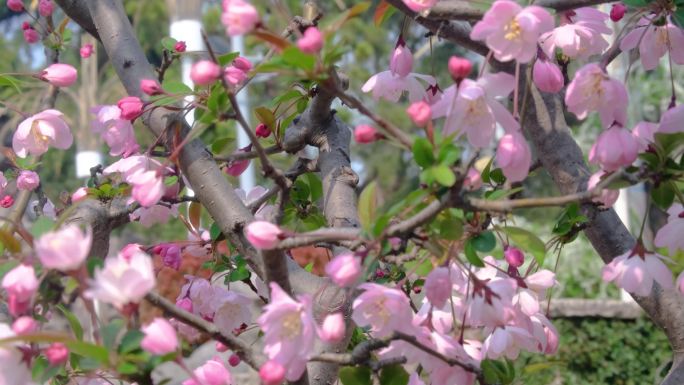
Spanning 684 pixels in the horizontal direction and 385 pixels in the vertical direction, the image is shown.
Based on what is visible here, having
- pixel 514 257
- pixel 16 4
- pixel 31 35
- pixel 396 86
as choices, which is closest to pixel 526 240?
pixel 514 257

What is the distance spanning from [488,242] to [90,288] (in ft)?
1.30

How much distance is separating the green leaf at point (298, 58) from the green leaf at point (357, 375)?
330 mm

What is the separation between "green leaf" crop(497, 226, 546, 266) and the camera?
0.99 metres

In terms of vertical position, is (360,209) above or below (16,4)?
above

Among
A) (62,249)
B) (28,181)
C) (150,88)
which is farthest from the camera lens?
(28,181)

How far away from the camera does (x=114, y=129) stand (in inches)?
48.6

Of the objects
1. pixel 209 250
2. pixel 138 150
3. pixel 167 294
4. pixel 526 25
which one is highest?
pixel 526 25

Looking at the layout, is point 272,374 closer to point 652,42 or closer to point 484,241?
point 484,241

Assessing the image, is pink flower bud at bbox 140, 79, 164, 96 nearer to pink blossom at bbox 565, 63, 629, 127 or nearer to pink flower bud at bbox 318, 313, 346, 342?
pink flower bud at bbox 318, 313, 346, 342

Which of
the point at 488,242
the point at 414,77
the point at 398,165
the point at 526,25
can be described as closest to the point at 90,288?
the point at 488,242

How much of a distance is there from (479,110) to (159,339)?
40cm

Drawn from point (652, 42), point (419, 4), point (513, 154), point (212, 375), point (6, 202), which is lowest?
point (6, 202)

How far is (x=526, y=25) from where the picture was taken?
3.03 feet

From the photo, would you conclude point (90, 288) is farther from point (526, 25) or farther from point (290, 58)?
point (526, 25)
